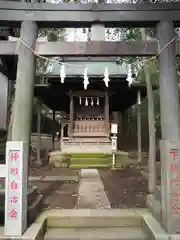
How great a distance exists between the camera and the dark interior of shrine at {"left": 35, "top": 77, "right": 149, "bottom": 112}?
47.3 feet

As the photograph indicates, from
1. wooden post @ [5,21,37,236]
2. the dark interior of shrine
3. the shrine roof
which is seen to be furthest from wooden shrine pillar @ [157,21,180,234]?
the dark interior of shrine

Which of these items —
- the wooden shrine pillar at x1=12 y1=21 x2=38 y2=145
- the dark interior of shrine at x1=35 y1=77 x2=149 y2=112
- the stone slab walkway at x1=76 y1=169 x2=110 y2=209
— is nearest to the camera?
the wooden shrine pillar at x1=12 y1=21 x2=38 y2=145

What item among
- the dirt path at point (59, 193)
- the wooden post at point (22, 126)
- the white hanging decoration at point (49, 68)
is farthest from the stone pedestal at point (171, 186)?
the white hanging decoration at point (49, 68)

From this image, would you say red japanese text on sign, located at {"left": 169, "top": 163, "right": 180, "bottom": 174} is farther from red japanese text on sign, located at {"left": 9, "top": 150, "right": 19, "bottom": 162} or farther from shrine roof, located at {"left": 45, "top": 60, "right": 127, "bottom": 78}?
shrine roof, located at {"left": 45, "top": 60, "right": 127, "bottom": 78}

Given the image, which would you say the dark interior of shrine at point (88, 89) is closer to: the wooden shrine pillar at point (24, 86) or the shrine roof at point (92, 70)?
the shrine roof at point (92, 70)

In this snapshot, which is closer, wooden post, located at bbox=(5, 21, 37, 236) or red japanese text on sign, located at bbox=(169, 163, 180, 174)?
wooden post, located at bbox=(5, 21, 37, 236)

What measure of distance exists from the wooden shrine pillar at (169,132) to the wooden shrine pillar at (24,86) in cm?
Result: 241

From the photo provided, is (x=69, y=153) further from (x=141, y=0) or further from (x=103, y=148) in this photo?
(x=141, y=0)

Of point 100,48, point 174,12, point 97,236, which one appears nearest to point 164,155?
point 97,236

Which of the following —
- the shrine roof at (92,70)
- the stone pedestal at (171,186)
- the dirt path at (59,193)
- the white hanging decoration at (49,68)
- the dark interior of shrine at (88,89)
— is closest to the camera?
the stone pedestal at (171,186)

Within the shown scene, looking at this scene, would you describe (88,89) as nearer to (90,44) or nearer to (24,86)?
(90,44)

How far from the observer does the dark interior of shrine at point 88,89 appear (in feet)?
47.3

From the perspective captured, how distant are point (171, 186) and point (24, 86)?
310 centimetres

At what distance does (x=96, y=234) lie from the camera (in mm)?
4730
